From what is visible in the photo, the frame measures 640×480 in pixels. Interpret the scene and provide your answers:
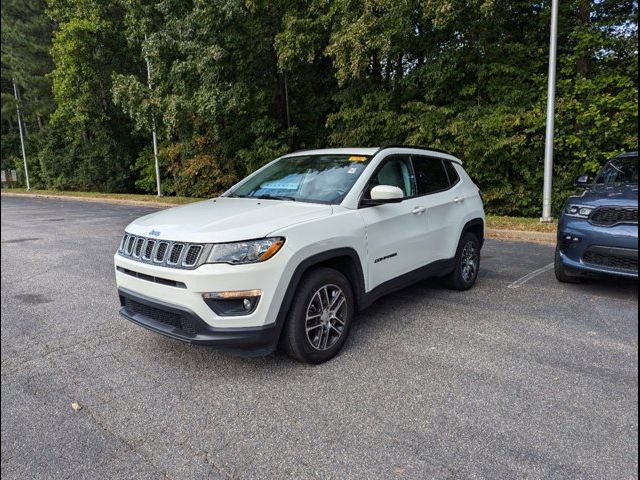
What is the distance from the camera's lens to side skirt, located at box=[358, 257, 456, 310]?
4188mm

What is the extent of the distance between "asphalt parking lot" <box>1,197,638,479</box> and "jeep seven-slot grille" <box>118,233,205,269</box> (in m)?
0.84

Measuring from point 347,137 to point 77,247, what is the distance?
9966 millimetres

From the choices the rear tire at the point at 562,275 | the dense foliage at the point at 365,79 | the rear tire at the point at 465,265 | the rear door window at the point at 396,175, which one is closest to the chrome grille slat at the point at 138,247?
the rear door window at the point at 396,175

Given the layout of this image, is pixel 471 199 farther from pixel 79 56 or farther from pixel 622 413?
pixel 79 56

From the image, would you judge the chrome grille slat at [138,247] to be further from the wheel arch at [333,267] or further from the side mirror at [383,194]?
the side mirror at [383,194]

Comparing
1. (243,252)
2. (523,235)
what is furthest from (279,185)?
(523,235)

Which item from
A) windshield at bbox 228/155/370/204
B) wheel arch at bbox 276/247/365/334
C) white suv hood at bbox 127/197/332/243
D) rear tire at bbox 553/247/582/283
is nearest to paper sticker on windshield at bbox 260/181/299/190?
windshield at bbox 228/155/370/204

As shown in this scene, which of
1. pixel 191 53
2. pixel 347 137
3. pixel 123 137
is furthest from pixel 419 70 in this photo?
pixel 123 137

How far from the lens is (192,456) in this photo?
2592mm

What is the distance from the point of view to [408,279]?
15.4 ft

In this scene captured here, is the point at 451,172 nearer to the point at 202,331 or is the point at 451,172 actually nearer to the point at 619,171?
the point at 619,171

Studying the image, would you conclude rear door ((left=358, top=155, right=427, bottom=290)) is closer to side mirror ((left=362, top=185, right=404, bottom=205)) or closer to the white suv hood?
side mirror ((left=362, top=185, right=404, bottom=205))

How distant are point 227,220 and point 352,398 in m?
1.56

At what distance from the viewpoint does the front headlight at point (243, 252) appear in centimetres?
325
